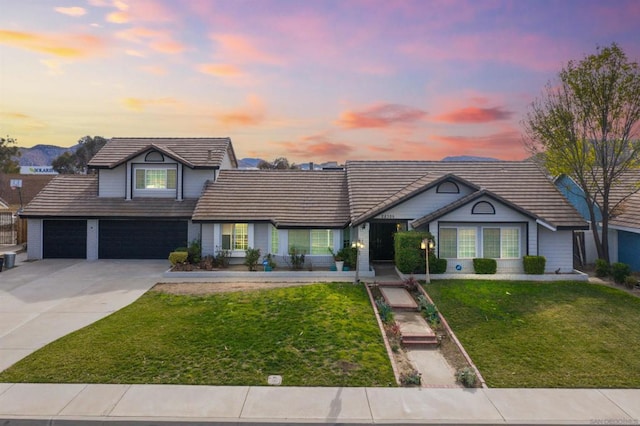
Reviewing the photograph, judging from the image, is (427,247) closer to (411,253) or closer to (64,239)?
(411,253)

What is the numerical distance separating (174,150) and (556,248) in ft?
72.8

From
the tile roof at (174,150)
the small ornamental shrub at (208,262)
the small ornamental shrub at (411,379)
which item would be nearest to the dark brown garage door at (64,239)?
the tile roof at (174,150)

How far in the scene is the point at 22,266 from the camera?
20.1 meters

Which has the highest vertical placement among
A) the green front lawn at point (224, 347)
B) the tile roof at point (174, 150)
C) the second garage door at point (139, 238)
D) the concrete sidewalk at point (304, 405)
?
the tile roof at point (174, 150)

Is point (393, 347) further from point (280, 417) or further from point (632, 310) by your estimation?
point (632, 310)

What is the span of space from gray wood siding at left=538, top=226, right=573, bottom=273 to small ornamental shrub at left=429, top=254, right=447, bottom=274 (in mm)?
5051

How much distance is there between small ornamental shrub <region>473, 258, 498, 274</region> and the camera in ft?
57.9

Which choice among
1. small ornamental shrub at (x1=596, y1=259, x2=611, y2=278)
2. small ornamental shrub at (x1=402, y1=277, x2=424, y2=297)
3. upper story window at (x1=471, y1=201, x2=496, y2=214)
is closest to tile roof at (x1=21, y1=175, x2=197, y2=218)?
small ornamental shrub at (x1=402, y1=277, x2=424, y2=297)

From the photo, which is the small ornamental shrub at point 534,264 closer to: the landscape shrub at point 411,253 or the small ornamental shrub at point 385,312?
the landscape shrub at point 411,253

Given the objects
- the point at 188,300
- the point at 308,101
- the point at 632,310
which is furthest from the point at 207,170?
the point at 632,310

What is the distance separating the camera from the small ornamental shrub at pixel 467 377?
353 inches

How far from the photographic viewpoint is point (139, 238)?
2222 centimetres

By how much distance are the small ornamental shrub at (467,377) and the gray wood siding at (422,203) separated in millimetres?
10149

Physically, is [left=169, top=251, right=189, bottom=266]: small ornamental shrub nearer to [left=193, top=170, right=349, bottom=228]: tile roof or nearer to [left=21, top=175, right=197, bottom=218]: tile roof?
[left=193, top=170, right=349, bottom=228]: tile roof
